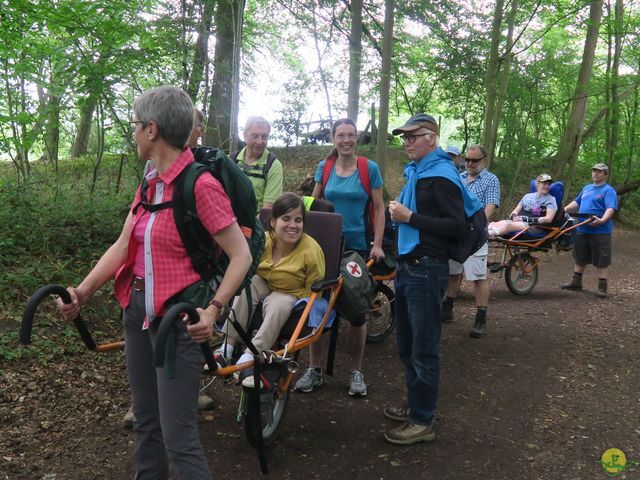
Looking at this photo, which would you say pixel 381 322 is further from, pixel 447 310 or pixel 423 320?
pixel 423 320

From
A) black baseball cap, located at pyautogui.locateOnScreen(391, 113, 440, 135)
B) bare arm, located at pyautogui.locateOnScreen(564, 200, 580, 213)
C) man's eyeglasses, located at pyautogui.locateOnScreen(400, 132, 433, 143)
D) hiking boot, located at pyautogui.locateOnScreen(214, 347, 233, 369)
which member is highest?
black baseball cap, located at pyautogui.locateOnScreen(391, 113, 440, 135)

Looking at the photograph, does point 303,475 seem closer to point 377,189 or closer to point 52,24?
point 377,189

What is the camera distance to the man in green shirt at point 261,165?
Answer: 4750mm

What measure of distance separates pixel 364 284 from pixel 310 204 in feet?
3.03

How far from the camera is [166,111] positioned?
210cm

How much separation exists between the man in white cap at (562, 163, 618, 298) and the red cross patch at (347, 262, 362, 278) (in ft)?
20.8

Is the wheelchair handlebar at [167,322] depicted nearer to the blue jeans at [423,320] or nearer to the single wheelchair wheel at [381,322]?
the blue jeans at [423,320]

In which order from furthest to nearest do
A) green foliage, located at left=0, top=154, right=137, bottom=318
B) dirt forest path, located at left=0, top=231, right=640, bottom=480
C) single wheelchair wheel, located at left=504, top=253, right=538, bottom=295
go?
single wheelchair wheel, located at left=504, top=253, right=538, bottom=295 < green foliage, located at left=0, top=154, right=137, bottom=318 < dirt forest path, located at left=0, top=231, right=640, bottom=480

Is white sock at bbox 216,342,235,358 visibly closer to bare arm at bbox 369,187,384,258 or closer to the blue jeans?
the blue jeans

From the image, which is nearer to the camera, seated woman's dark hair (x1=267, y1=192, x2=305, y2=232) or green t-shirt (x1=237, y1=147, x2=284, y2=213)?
seated woman's dark hair (x1=267, y1=192, x2=305, y2=232)

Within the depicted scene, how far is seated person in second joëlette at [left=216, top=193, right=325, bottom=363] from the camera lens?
3.83 m

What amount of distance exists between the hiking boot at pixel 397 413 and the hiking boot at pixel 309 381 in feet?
2.34

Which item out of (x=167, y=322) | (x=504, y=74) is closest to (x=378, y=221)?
(x=167, y=322)

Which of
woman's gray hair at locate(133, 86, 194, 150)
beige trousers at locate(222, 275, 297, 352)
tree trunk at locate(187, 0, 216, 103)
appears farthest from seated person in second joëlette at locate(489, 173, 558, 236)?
woman's gray hair at locate(133, 86, 194, 150)
